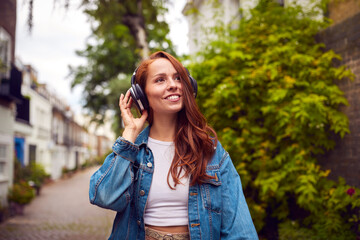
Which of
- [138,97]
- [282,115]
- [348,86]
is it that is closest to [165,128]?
[138,97]

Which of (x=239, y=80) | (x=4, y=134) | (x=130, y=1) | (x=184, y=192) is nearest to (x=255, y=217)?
(x=239, y=80)

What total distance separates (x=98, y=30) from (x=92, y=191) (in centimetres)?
1180

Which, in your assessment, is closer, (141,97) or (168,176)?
(168,176)

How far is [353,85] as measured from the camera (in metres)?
4.84

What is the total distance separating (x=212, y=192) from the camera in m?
1.87

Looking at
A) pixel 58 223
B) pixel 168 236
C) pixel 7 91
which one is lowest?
pixel 58 223

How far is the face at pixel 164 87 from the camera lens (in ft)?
6.48

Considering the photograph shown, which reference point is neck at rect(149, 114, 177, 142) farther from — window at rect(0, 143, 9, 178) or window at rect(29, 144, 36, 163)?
window at rect(29, 144, 36, 163)

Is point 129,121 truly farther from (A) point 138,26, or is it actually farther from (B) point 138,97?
(A) point 138,26

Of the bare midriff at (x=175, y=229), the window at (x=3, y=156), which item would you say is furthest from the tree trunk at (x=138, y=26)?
the bare midriff at (x=175, y=229)

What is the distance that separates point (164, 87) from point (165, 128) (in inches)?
10.7

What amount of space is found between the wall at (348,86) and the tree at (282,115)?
6.6 inches

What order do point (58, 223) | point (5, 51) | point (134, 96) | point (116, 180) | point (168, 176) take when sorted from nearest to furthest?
1. point (116, 180)
2. point (168, 176)
3. point (134, 96)
4. point (58, 223)
5. point (5, 51)

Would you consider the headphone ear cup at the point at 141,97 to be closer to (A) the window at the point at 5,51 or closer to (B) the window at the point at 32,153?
(A) the window at the point at 5,51
